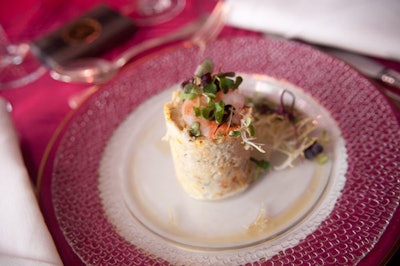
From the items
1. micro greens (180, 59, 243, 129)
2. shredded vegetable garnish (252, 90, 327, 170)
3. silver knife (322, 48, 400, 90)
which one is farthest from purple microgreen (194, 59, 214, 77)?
silver knife (322, 48, 400, 90)

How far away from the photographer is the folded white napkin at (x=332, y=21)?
1596 millimetres

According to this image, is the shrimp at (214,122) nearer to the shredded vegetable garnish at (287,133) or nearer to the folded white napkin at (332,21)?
the shredded vegetable garnish at (287,133)

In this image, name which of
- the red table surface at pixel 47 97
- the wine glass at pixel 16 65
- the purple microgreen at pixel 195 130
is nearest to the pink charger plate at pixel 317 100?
the red table surface at pixel 47 97

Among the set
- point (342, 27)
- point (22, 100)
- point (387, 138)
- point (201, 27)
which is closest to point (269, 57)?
point (342, 27)

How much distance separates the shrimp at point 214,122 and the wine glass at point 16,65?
1002 mm

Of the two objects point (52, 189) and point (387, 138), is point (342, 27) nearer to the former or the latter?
point (387, 138)

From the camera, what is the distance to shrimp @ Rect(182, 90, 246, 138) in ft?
3.93

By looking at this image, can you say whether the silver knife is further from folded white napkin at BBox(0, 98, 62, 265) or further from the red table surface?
folded white napkin at BBox(0, 98, 62, 265)

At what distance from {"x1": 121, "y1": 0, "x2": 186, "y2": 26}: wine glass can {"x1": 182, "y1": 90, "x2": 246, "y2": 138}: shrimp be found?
955 mm

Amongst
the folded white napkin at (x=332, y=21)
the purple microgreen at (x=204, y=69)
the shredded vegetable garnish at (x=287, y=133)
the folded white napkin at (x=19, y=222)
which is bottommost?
the folded white napkin at (x=19, y=222)

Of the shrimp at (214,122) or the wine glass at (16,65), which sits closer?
the shrimp at (214,122)

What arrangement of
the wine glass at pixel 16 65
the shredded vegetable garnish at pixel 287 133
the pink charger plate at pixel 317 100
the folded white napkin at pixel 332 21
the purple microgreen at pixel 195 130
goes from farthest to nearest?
the wine glass at pixel 16 65
the folded white napkin at pixel 332 21
the shredded vegetable garnish at pixel 287 133
the purple microgreen at pixel 195 130
the pink charger plate at pixel 317 100

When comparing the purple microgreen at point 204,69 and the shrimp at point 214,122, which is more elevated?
the purple microgreen at point 204,69

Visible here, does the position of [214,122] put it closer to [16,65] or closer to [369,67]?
[369,67]
